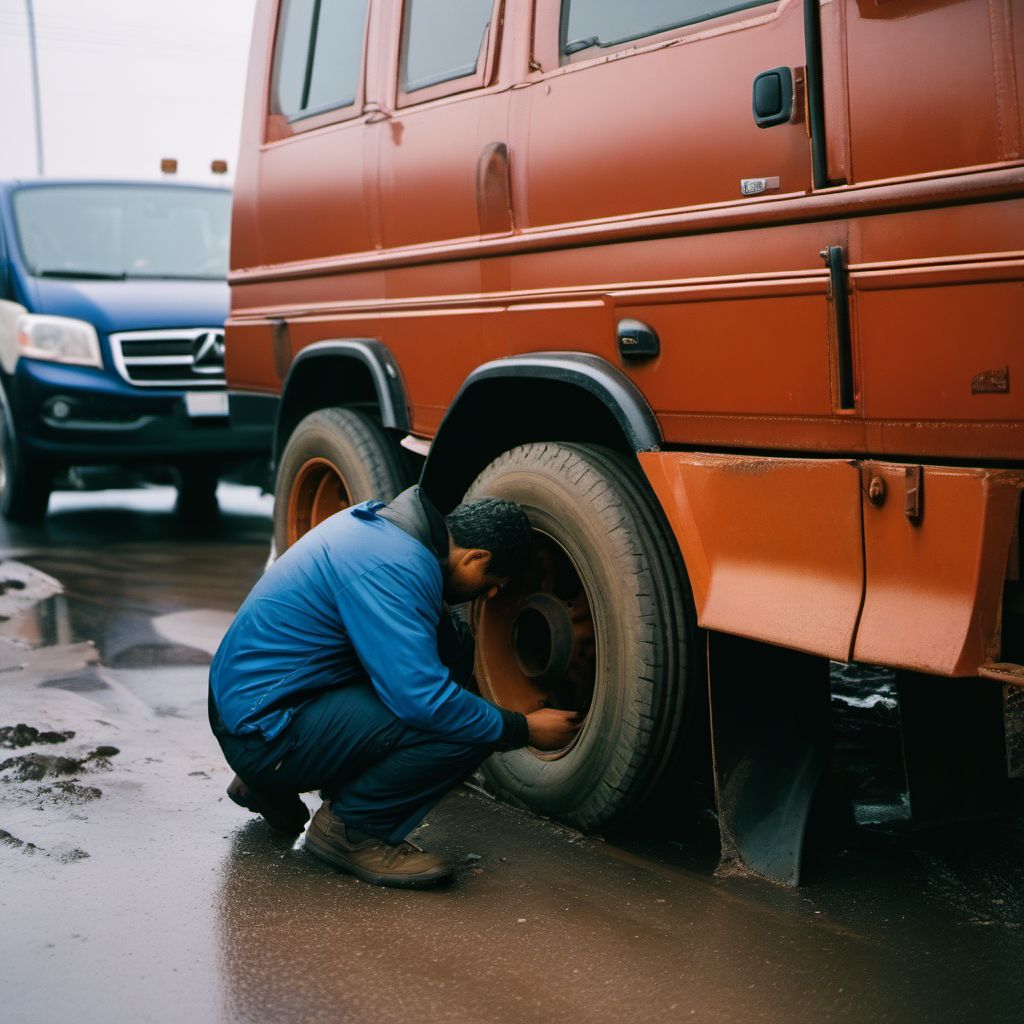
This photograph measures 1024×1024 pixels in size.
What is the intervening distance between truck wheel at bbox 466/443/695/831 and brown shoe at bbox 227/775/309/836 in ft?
1.86

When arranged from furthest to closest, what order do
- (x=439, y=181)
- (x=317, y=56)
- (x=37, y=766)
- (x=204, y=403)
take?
1. (x=204, y=403)
2. (x=317, y=56)
3. (x=37, y=766)
4. (x=439, y=181)

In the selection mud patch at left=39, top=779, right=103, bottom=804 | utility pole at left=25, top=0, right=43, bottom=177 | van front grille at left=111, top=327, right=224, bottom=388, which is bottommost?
mud patch at left=39, top=779, right=103, bottom=804

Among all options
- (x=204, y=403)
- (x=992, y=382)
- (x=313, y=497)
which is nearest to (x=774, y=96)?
(x=992, y=382)

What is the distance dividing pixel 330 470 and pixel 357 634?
77.7 inches

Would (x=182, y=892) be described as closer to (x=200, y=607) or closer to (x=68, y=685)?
(x=68, y=685)

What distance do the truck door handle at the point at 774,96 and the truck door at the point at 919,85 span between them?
0.29 ft

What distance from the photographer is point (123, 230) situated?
31.0 feet

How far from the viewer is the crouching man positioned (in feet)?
11.2

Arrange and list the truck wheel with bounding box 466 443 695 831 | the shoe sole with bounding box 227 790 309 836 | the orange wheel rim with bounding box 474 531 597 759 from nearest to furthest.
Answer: the truck wheel with bounding box 466 443 695 831 < the shoe sole with bounding box 227 790 309 836 < the orange wheel rim with bounding box 474 531 597 759

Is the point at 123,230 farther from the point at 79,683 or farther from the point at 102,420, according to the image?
the point at 79,683

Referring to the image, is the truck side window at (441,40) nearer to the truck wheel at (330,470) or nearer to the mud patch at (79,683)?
the truck wheel at (330,470)

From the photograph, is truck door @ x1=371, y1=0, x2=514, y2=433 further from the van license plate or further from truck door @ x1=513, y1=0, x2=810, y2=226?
the van license plate

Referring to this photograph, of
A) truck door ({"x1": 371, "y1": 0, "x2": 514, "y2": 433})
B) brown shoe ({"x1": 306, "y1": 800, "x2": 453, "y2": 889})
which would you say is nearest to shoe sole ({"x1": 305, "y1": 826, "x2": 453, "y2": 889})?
brown shoe ({"x1": 306, "y1": 800, "x2": 453, "y2": 889})

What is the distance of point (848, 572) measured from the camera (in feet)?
9.97
